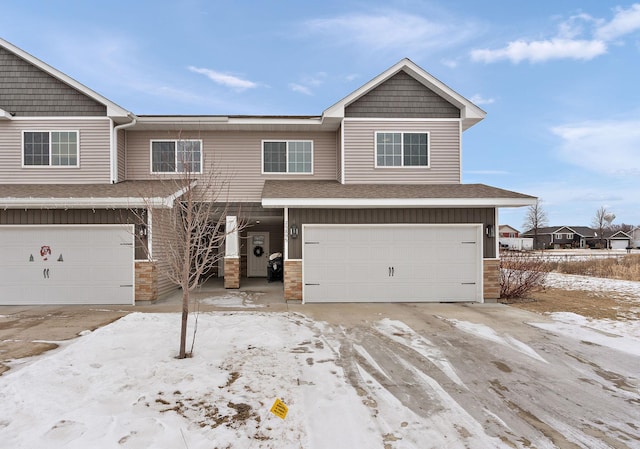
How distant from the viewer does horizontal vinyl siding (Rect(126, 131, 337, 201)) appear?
480 inches

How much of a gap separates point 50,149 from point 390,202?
36.1 feet

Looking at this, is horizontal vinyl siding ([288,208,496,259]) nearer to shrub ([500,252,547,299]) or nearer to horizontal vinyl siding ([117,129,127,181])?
shrub ([500,252,547,299])

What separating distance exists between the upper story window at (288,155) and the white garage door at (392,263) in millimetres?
3504

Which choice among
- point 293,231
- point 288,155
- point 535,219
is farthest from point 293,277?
point 535,219

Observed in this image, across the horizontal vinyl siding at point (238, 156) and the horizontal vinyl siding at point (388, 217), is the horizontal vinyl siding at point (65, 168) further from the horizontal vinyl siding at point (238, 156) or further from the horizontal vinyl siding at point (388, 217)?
the horizontal vinyl siding at point (388, 217)

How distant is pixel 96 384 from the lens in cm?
433

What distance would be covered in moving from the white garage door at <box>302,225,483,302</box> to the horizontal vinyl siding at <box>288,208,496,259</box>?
17cm

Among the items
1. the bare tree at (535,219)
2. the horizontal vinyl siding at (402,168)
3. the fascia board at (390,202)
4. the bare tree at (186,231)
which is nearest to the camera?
the bare tree at (186,231)

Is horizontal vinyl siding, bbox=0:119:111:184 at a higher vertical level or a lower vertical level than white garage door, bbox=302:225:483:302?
higher

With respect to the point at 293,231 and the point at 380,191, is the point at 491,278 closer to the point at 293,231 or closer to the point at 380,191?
the point at 380,191

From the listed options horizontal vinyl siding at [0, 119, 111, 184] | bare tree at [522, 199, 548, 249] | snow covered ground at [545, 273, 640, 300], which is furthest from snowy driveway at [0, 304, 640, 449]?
bare tree at [522, 199, 548, 249]

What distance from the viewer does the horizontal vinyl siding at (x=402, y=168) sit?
1159 cm

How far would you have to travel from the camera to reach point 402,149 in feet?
38.5

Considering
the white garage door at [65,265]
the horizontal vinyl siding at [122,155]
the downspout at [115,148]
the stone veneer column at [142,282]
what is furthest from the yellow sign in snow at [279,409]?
the horizontal vinyl siding at [122,155]
